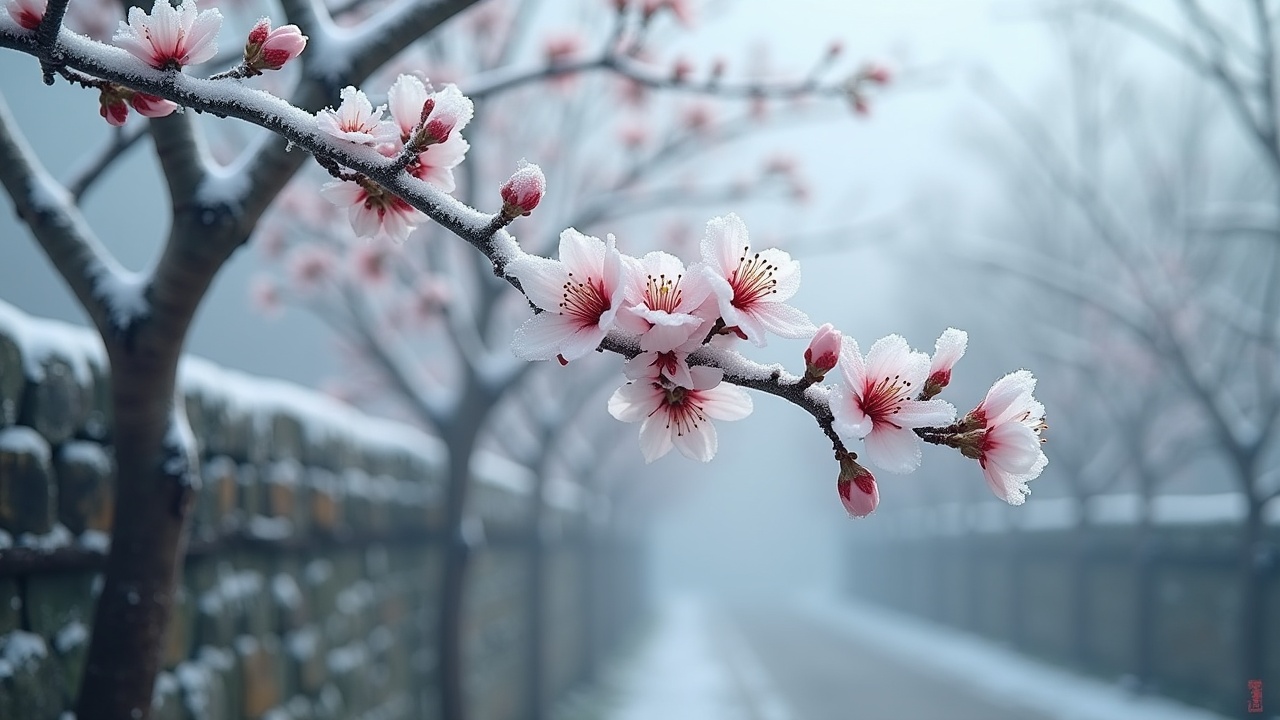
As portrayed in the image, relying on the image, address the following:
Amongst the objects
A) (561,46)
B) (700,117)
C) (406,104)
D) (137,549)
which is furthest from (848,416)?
(700,117)

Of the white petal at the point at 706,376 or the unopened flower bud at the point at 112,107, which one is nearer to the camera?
the white petal at the point at 706,376

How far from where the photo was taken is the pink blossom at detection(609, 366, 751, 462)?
1.49 meters

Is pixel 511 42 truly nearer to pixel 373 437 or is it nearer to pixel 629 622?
pixel 373 437

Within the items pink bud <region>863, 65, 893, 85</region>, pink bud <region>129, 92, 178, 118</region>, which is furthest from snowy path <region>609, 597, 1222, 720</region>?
pink bud <region>129, 92, 178, 118</region>

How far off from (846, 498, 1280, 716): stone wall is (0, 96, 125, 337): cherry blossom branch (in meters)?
8.35

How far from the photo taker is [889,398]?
145 centimetres

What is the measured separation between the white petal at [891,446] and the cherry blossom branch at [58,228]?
2174mm

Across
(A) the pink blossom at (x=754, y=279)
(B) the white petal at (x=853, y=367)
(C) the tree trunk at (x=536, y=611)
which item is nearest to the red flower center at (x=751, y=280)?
(A) the pink blossom at (x=754, y=279)

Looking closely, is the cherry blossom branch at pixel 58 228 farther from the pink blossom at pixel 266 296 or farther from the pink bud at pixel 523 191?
the pink blossom at pixel 266 296

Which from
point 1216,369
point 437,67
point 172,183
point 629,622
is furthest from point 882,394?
point 629,622

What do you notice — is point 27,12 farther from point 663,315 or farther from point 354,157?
point 663,315

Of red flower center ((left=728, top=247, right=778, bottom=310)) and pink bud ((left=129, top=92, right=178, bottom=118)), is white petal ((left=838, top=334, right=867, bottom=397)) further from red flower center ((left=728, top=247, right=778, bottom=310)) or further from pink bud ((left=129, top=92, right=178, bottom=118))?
pink bud ((left=129, top=92, right=178, bottom=118))

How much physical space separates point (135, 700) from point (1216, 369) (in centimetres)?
1291

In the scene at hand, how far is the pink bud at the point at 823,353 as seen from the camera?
1.42 metres
